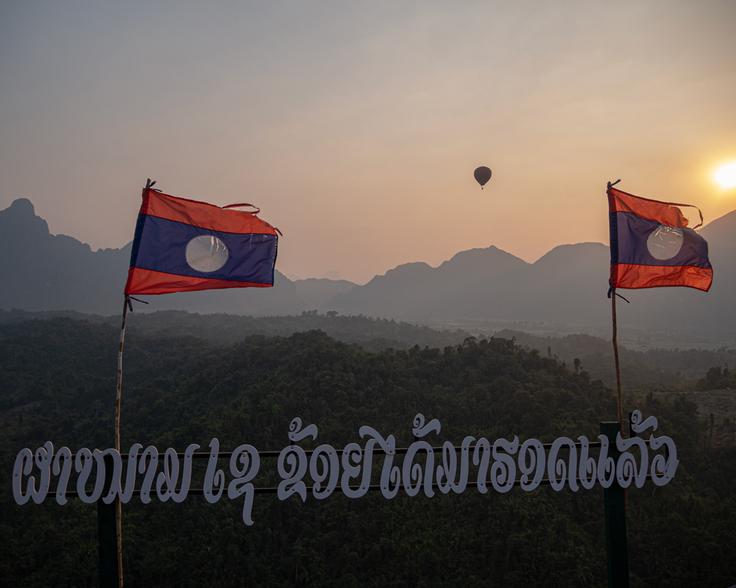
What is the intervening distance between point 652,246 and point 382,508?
1680 cm

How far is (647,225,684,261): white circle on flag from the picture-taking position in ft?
38.1

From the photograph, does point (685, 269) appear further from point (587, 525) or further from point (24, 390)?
point (24, 390)

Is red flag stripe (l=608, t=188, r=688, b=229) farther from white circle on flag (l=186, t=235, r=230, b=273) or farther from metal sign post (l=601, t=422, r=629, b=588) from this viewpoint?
white circle on flag (l=186, t=235, r=230, b=273)

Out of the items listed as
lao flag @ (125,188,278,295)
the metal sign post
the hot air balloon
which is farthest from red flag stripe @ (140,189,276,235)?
the hot air balloon

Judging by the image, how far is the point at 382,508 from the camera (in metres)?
23.5

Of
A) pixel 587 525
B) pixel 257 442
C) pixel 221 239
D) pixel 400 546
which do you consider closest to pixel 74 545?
pixel 257 442

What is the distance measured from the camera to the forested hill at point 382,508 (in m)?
20.4

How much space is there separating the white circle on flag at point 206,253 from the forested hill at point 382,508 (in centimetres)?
1499

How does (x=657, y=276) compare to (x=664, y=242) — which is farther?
(x=664, y=242)

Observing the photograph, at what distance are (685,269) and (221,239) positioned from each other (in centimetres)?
1015

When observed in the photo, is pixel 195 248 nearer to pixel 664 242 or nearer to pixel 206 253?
pixel 206 253

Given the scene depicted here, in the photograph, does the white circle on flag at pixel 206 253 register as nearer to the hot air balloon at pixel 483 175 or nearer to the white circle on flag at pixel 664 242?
the white circle on flag at pixel 664 242

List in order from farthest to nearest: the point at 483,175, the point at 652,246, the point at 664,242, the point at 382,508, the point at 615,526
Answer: the point at 483,175
the point at 382,508
the point at 664,242
the point at 652,246
the point at 615,526

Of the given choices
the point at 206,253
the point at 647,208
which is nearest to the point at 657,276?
the point at 647,208
